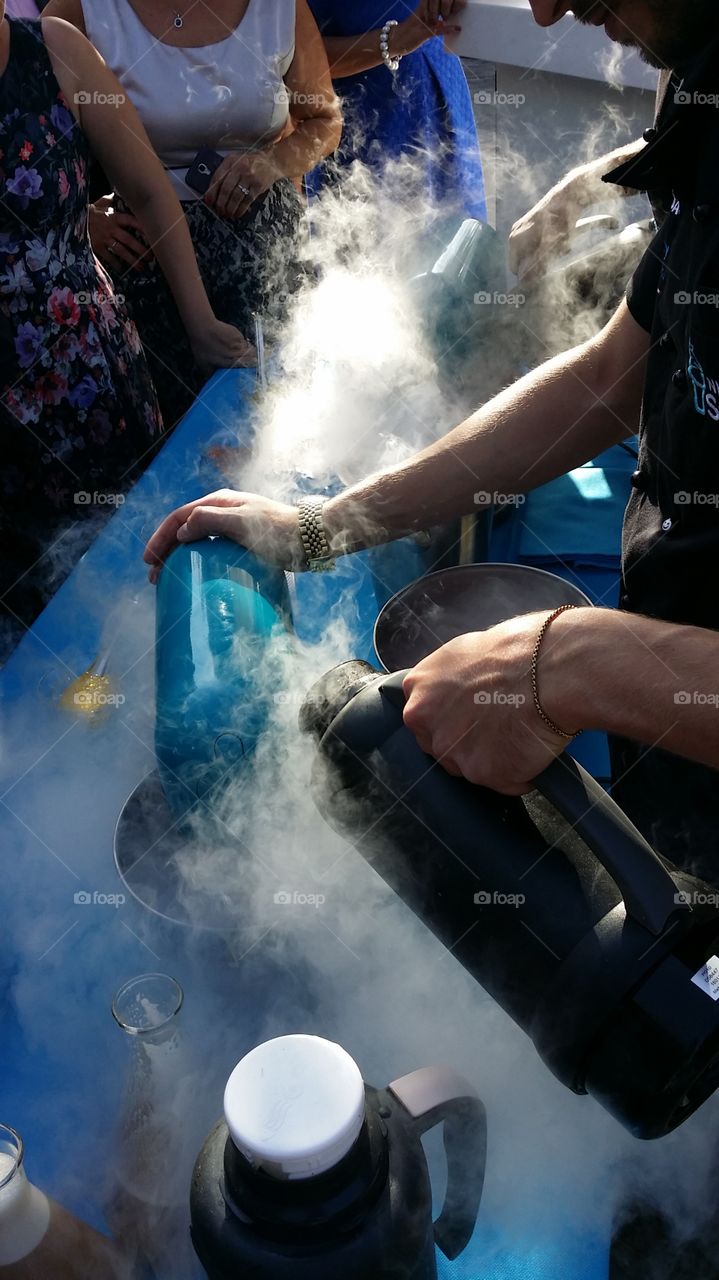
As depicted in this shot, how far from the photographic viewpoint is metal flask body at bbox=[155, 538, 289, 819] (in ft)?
4.36

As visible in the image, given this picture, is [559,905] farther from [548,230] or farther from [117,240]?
[117,240]

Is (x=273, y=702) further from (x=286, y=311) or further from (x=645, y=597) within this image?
(x=286, y=311)

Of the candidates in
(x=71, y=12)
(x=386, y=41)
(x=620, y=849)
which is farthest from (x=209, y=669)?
(x=386, y=41)

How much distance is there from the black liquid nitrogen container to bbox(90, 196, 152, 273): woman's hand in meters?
3.05

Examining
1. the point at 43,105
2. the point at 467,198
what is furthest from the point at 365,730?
the point at 467,198

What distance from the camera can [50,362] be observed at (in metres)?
2.61

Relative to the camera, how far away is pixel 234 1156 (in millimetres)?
851

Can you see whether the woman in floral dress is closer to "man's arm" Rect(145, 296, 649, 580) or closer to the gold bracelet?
"man's arm" Rect(145, 296, 649, 580)

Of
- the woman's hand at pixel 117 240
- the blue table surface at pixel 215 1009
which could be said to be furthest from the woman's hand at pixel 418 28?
the blue table surface at pixel 215 1009

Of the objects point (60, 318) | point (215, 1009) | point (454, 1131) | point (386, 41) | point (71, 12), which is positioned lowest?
point (215, 1009)

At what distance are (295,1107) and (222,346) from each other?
111 inches

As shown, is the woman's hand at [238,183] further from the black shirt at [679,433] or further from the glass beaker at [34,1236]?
the glass beaker at [34,1236]

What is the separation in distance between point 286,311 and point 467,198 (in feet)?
5.96

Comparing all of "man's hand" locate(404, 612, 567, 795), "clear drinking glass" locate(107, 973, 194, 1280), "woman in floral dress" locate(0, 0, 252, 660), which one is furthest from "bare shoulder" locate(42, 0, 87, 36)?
"clear drinking glass" locate(107, 973, 194, 1280)
